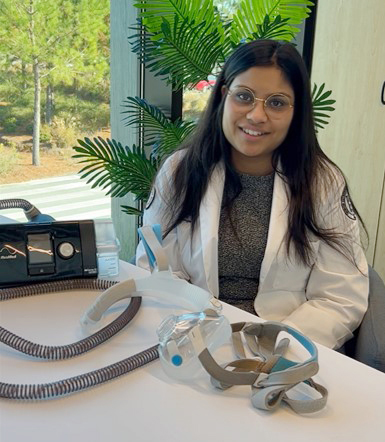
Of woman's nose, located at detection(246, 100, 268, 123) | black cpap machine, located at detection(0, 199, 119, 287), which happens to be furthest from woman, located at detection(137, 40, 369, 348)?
black cpap machine, located at detection(0, 199, 119, 287)

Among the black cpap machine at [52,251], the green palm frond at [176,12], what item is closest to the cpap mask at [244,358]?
the black cpap machine at [52,251]

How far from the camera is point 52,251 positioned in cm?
106

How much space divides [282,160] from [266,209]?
146 mm

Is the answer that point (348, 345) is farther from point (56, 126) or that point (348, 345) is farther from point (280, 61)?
point (56, 126)

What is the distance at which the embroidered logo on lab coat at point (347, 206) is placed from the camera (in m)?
1.48

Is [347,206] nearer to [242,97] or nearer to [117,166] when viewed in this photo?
[242,97]

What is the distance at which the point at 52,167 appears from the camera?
2.40 metres

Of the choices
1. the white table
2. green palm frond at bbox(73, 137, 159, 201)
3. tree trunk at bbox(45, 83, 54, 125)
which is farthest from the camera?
tree trunk at bbox(45, 83, 54, 125)

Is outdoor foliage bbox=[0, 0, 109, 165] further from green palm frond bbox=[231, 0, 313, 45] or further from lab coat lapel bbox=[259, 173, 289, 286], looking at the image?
lab coat lapel bbox=[259, 173, 289, 286]

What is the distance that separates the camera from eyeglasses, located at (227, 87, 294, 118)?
1.40 meters

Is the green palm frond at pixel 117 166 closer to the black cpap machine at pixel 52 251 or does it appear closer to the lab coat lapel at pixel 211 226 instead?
the lab coat lapel at pixel 211 226

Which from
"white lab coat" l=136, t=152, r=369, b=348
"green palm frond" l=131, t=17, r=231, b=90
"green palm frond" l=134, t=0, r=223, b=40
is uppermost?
"green palm frond" l=134, t=0, r=223, b=40

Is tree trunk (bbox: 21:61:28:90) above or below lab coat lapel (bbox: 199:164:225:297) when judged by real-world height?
above

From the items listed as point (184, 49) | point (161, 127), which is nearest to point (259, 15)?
point (184, 49)
